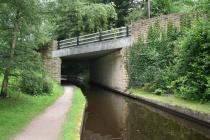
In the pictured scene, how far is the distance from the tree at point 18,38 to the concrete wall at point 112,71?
10.8 meters

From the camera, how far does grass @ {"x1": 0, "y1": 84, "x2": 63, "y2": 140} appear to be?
9820 mm

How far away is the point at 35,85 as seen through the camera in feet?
48.0

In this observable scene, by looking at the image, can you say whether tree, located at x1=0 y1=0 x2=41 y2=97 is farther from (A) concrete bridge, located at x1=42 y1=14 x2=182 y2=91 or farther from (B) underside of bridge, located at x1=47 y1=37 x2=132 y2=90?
(B) underside of bridge, located at x1=47 y1=37 x2=132 y2=90

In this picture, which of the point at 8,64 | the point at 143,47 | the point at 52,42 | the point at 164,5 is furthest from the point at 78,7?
Result: the point at 164,5

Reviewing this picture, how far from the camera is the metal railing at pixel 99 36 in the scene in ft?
82.4

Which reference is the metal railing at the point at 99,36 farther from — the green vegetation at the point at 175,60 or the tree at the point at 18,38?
the tree at the point at 18,38

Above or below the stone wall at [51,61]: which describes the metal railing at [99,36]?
above

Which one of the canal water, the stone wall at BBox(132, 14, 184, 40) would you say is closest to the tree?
the canal water

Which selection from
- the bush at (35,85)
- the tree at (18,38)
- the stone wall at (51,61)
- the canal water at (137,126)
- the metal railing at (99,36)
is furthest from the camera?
the stone wall at (51,61)

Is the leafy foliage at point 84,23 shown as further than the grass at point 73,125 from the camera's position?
Yes

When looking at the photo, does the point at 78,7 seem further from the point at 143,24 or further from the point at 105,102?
the point at 143,24

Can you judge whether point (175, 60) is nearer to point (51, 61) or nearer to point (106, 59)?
point (51, 61)


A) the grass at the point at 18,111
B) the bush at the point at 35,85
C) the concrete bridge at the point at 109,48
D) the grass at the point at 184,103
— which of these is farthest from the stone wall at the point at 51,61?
the grass at the point at 18,111

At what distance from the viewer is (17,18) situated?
14.4 m
